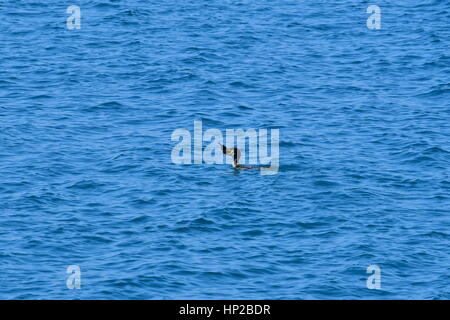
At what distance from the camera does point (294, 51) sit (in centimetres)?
5050

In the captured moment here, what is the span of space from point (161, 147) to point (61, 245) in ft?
30.8

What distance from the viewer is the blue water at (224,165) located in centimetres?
2747

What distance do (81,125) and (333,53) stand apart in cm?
1572

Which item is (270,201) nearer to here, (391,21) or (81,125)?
(81,125)

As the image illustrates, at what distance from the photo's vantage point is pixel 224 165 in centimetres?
3553

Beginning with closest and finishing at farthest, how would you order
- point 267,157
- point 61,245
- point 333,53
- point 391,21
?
point 61,245, point 267,157, point 333,53, point 391,21

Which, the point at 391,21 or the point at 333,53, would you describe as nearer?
the point at 333,53

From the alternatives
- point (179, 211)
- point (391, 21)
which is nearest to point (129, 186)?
point (179, 211)

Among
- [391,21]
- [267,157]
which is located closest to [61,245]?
[267,157]

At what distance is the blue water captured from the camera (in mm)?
27469
